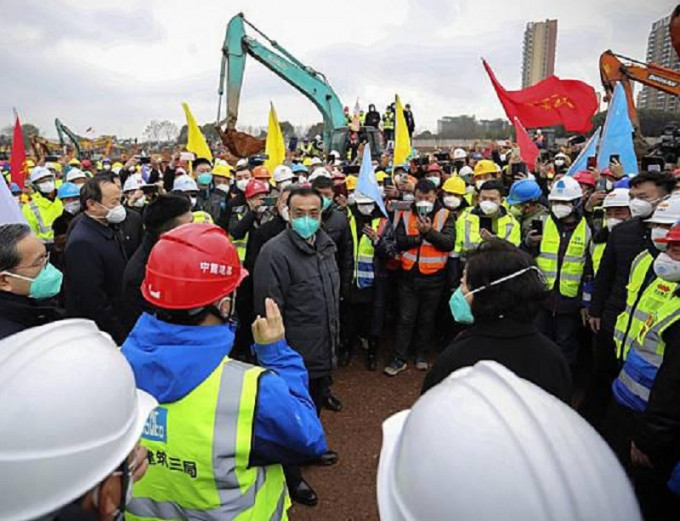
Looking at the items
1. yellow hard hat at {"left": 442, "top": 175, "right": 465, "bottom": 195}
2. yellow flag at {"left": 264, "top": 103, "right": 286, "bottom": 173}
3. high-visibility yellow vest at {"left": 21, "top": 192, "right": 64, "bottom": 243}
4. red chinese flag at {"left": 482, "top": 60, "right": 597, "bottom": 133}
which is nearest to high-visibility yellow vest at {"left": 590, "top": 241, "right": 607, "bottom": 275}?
yellow hard hat at {"left": 442, "top": 175, "right": 465, "bottom": 195}

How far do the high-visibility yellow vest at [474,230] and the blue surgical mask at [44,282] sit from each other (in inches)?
149

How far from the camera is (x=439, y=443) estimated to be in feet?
3.09

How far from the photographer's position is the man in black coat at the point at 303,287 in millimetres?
3424

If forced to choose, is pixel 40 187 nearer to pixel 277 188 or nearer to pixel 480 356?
pixel 277 188

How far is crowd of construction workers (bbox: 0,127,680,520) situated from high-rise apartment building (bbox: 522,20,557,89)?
60.2 meters

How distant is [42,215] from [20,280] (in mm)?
4636

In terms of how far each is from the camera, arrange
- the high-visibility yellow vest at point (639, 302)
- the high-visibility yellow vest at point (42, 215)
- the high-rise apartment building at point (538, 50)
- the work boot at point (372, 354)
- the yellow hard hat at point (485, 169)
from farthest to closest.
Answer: the high-rise apartment building at point (538, 50)
the yellow hard hat at point (485, 169)
the high-visibility yellow vest at point (42, 215)
the work boot at point (372, 354)
the high-visibility yellow vest at point (639, 302)

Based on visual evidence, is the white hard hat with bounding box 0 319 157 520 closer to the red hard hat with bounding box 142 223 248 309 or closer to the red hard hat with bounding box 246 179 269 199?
the red hard hat with bounding box 142 223 248 309

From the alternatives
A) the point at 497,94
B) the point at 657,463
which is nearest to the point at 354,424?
the point at 657,463

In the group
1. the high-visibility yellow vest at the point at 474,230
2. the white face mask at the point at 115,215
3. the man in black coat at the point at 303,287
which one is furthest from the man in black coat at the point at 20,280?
the high-visibility yellow vest at the point at 474,230

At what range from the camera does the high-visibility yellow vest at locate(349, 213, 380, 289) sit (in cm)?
532

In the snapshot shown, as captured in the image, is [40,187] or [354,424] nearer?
[354,424]

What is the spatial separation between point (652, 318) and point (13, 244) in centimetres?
360

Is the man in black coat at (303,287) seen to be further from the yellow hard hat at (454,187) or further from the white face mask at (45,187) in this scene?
the white face mask at (45,187)
